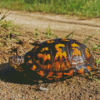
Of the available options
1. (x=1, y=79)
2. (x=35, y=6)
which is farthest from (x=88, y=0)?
(x=1, y=79)

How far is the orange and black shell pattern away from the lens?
7.63 ft

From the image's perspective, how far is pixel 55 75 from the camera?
233 cm

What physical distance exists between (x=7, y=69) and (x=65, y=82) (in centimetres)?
112

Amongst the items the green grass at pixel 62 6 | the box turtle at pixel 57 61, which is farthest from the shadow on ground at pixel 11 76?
the green grass at pixel 62 6

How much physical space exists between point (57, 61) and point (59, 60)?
1.3 inches

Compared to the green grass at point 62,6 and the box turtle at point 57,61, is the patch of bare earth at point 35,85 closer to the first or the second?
the box turtle at point 57,61

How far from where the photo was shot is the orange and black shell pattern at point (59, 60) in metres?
2.32

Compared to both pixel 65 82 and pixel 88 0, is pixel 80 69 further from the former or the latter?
pixel 88 0

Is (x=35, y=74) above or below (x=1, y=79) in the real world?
above

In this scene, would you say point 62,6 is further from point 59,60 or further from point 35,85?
point 35,85

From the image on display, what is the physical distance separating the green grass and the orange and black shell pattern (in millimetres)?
3832

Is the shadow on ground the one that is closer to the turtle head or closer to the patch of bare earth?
the patch of bare earth

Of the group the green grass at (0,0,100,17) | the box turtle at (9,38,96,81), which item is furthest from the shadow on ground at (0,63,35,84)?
the green grass at (0,0,100,17)

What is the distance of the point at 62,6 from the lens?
6707 millimetres
